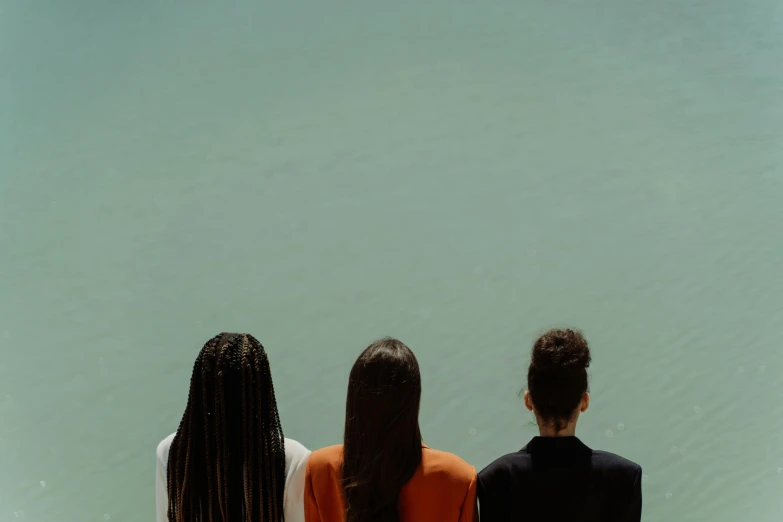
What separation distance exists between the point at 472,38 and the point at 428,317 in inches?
44.2

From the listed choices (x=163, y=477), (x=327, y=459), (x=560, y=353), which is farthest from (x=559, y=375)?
(x=163, y=477)

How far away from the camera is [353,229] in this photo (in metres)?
2.93

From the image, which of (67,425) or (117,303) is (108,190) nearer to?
(117,303)

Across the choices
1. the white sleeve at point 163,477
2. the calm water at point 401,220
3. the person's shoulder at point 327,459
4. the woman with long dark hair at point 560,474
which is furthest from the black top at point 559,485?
the calm water at point 401,220

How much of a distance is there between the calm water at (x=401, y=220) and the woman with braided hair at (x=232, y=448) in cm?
124

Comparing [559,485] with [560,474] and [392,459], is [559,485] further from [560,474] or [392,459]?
[392,459]

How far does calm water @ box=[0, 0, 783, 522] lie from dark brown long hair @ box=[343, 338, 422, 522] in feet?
4.38

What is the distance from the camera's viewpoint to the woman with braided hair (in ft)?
4.75

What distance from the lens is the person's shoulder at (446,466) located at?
140 cm

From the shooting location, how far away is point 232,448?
146cm

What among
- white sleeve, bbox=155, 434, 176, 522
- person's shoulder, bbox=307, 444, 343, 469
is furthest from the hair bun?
white sleeve, bbox=155, 434, 176, 522

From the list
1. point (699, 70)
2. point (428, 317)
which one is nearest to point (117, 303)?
point (428, 317)

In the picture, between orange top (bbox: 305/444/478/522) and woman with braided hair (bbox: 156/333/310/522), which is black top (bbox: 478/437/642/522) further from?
woman with braided hair (bbox: 156/333/310/522)

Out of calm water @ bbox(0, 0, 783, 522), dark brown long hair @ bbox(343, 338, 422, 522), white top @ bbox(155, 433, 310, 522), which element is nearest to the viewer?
dark brown long hair @ bbox(343, 338, 422, 522)
